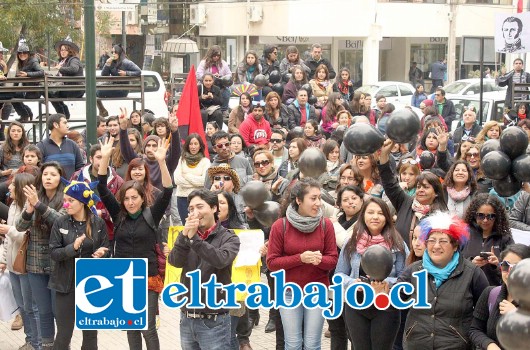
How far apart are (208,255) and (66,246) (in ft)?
4.95

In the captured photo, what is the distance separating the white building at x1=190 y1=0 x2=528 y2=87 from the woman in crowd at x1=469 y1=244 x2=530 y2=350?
32.6 metres

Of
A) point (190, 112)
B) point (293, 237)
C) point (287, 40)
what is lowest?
point (293, 237)

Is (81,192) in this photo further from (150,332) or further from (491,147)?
(491,147)

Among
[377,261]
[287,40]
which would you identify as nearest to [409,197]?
[377,261]

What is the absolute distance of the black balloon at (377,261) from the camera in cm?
651

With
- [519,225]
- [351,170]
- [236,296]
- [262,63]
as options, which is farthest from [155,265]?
[262,63]

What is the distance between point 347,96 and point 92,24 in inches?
283

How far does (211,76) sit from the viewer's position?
1478 centimetres

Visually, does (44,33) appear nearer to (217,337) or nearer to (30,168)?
(30,168)

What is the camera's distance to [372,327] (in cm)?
696

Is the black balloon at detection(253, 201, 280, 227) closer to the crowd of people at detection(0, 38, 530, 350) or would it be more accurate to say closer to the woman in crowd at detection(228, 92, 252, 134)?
the crowd of people at detection(0, 38, 530, 350)

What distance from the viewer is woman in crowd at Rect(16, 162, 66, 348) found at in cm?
802

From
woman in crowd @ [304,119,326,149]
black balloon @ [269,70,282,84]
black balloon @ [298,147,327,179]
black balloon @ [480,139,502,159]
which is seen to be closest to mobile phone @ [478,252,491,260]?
black balloon @ [480,139,502,159]

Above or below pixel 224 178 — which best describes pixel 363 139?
above
